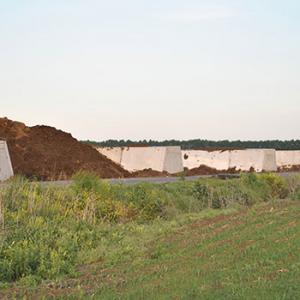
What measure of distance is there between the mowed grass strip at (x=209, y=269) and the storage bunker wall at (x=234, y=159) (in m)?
26.9

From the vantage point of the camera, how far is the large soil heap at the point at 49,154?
36.0 m

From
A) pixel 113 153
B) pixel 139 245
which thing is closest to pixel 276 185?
pixel 113 153

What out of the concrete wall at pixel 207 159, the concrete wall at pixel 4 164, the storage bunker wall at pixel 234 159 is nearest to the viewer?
the concrete wall at pixel 4 164

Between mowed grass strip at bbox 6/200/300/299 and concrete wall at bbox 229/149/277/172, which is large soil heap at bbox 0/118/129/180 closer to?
concrete wall at bbox 229/149/277/172

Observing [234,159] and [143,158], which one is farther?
[234,159]

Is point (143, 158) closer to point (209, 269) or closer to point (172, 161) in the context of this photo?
point (172, 161)

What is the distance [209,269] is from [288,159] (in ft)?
137

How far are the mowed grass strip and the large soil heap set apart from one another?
19182 mm

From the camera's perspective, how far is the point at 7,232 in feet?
55.3

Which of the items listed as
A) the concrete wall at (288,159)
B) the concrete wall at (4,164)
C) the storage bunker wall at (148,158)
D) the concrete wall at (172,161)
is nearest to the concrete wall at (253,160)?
the storage bunker wall at (148,158)

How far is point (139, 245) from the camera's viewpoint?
55.9ft

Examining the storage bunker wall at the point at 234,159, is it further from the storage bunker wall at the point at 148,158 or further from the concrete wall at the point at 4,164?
the concrete wall at the point at 4,164

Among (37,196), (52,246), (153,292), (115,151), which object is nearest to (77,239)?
(52,246)

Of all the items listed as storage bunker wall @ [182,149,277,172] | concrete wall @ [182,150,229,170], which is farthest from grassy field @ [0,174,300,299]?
concrete wall @ [182,150,229,170]
